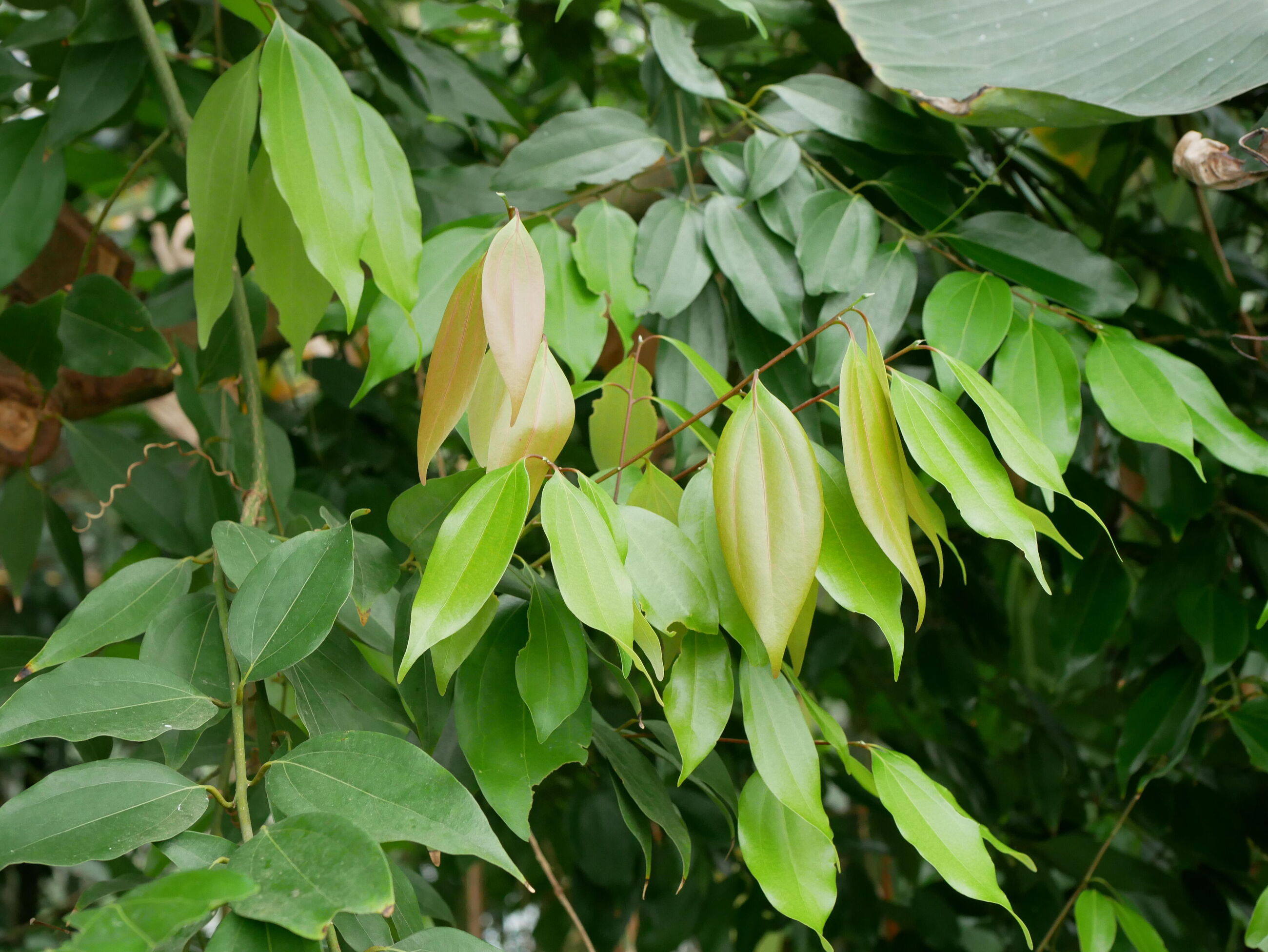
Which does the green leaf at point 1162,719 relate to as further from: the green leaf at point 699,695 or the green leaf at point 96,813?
the green leaf at point 96,813

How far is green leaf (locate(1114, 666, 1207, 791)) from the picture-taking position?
0.54m

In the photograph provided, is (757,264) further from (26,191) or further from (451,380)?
(26,191)

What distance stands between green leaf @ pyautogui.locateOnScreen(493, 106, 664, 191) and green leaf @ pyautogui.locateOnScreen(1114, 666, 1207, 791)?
0.43 metres

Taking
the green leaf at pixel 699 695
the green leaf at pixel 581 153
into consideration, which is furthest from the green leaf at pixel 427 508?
the green leaf at pixel 581 153

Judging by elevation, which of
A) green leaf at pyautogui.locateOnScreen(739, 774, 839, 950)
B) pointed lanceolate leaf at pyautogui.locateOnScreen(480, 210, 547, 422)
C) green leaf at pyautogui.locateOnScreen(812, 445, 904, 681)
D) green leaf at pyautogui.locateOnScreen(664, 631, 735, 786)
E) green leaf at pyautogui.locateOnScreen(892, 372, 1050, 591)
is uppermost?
pointed lanceolate leaf at pyautogui.locateOnScreen(480, 210, 547, 422)

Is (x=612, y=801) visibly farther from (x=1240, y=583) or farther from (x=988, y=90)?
(x=988, y=90)

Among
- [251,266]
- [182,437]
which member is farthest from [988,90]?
[182,437]

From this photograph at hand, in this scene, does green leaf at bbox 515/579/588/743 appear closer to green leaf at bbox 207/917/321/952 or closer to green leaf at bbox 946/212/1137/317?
green leaf at bbox 207/917/321/952

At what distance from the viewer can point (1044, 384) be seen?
432 millimetres

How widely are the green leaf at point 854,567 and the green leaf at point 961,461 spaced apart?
28mm

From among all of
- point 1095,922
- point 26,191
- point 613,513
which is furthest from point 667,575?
point 26,191

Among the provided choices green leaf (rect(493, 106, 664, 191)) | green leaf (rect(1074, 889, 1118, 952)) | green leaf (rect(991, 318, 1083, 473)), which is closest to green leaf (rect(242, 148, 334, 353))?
green leaf (rect(493, 106, 664, 191))

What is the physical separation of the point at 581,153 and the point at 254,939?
0.42 meters

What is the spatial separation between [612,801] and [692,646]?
45cm
